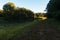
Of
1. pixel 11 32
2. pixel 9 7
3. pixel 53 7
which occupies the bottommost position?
pixel 11 32

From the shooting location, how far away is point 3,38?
15.3m

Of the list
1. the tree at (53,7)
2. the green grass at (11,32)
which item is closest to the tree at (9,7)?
the tree at (53,7)

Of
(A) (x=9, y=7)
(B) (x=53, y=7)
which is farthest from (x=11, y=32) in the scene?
(A) (x=9, y=7)

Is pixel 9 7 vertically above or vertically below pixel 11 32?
above

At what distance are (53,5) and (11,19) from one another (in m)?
15.7

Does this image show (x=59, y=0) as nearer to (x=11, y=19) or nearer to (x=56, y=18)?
(x=56, y=18)

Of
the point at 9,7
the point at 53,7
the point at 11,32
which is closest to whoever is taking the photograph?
the point at 11,32

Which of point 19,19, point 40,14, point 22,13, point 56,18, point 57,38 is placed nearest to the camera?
point 57,38

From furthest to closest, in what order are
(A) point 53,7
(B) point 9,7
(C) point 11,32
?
(B) point 9,7, (A) point 53,7, (C) point 11,32

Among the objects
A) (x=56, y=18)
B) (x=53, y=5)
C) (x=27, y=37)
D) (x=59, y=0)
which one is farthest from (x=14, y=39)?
(x=53, y=5)

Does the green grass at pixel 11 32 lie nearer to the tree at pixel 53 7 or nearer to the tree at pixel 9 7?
the tree at pixel 53 7

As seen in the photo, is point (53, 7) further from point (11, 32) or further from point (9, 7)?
point (9, 7)

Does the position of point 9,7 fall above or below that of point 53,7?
below

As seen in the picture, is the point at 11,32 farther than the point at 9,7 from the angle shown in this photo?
No
